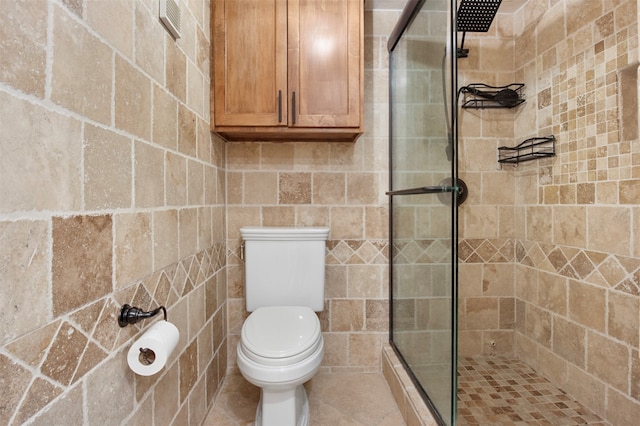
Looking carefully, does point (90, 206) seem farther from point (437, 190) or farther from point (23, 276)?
point (437, 190)

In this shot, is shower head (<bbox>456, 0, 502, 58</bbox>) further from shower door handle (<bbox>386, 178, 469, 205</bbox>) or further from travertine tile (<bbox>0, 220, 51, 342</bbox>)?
travertine tile (<bbox>0, 220, 51, 342</bbox>)

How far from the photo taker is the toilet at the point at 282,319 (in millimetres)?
1259

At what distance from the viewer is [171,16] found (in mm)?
1126

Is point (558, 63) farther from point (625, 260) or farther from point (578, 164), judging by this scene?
point (625, 260)

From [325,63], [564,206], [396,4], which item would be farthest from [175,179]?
[564,206]

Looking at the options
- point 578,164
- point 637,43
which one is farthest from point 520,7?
point 578,164

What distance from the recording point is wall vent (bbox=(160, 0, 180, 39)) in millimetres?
1070

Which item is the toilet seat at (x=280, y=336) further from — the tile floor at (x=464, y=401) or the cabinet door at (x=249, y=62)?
the cabinet door at (x=249, y=62)

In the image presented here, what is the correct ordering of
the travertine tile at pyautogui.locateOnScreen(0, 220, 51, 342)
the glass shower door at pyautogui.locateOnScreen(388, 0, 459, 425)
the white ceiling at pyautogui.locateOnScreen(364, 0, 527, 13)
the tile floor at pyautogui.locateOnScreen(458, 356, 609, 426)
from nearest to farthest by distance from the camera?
the travertine tile at pyautogui.locateOnScreen(0, 220, 51, 342), the glass shower door at pyautogui.locateOnScreen(388, 0, 459, 425), the tile floor at pyautogui.locateOnScreen(458, 356, 609, 426), the white ceiling at pyautogui.locateOnScreen(364, 0, 527, 13)

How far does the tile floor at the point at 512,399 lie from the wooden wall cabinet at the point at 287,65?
156 centimetres

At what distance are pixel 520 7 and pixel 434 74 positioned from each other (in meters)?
1.29

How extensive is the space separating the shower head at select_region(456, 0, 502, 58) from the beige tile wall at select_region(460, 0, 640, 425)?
8.4 inches

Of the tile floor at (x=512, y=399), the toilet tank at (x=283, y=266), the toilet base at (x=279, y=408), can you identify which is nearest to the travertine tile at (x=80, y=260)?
the toilet base at (x=279, y=408)

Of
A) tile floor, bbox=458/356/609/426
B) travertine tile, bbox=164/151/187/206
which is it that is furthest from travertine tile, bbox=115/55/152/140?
tile floor, bbox=458/356/609/426
